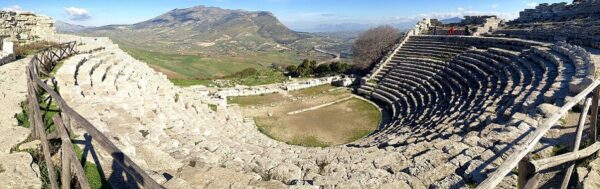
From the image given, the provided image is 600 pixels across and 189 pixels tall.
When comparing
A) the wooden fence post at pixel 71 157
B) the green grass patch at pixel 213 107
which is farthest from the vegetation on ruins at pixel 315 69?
the wooden fence post at pixel 71 157

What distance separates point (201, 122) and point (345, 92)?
1655 cm

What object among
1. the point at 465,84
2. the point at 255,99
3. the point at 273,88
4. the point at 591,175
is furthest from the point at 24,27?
the point at 591,175

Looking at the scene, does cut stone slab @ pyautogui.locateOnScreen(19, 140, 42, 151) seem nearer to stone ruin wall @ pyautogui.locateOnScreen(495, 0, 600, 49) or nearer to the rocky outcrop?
the rocky outcrop

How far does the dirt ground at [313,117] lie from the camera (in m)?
19.8

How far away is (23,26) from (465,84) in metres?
35.8

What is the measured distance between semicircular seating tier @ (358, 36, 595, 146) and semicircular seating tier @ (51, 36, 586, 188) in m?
0.08

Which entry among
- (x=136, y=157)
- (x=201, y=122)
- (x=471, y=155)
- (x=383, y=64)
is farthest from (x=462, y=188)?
(x=383, y=64)

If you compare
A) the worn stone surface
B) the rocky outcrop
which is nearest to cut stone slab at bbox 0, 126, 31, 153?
the rocky outcrop

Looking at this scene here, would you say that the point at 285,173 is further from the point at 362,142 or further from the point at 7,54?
the point at 7,54

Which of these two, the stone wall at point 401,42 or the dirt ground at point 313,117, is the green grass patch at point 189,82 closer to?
the dirt ground at point 313,117

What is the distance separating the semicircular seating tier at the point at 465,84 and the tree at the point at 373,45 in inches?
94.0

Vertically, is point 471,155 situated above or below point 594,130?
below

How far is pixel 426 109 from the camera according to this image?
62.2 ft

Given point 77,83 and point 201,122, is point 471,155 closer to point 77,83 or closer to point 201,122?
point 201,122
